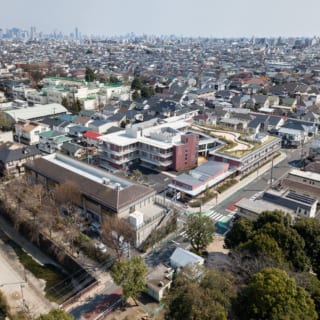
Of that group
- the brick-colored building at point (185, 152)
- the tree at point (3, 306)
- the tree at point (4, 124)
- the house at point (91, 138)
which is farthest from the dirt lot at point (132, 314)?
the tree at point (4, 124)

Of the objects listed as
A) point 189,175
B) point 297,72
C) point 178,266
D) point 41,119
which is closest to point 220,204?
point 189,175

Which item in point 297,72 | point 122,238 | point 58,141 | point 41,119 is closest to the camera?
point 122,238

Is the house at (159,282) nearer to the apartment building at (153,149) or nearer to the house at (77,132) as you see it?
the apartment building at (153,149)

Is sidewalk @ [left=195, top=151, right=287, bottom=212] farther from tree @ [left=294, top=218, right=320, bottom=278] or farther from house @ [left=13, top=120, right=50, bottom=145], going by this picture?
house @ [left=13, top=120, right=50, bottom=145]

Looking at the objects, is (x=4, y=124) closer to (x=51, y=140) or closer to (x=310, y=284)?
(x=51, y=140)

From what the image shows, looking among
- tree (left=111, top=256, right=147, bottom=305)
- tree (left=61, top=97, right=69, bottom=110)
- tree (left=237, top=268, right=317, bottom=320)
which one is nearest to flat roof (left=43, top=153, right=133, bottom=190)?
tree (left=111, top=256, right=147, bottom=305)

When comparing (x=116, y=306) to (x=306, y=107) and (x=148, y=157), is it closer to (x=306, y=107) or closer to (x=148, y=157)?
(x=148, y=157)
